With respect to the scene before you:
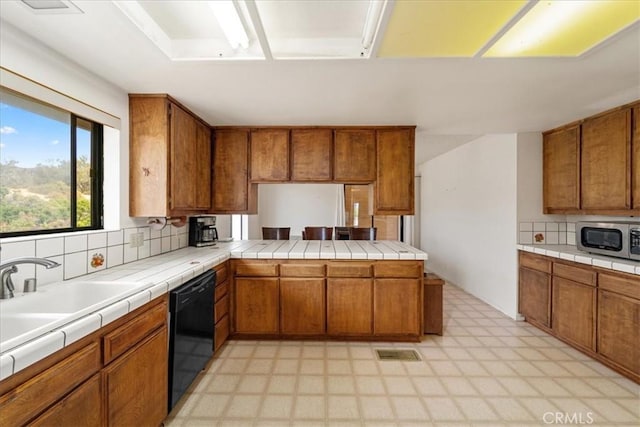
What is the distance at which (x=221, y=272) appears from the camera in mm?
2533

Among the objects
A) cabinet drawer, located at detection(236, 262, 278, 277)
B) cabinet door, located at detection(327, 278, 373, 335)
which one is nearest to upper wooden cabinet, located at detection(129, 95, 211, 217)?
cabinet drawer, located at detection(236, 262, 278, 277)

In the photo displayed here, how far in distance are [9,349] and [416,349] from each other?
2.65 meters

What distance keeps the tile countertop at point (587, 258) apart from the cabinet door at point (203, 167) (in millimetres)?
3432

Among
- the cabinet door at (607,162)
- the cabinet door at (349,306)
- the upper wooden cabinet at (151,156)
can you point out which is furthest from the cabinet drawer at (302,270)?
the cabinet door at (607,162)

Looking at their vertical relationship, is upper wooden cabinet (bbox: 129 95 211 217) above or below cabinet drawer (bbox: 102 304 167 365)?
above

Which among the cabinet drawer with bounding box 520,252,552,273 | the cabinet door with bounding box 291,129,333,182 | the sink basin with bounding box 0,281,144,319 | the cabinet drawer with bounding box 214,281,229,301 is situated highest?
the cabinet door with bounding box 291,129,333,182

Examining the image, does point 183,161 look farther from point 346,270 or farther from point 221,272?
point 346,270

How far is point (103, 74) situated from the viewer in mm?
1907

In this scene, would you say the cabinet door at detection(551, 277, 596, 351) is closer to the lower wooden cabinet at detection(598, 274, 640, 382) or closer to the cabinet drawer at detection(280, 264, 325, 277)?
the lower wooden cabinet at detection(598, 274, 640, 382)

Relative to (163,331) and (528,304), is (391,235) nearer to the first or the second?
(528,304)

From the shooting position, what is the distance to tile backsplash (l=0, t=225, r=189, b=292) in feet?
4.75

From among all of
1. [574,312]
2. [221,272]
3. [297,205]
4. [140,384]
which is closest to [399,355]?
[574,312]

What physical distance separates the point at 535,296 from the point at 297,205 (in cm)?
383

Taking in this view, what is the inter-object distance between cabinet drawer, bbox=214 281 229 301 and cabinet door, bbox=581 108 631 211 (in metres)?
3.47
